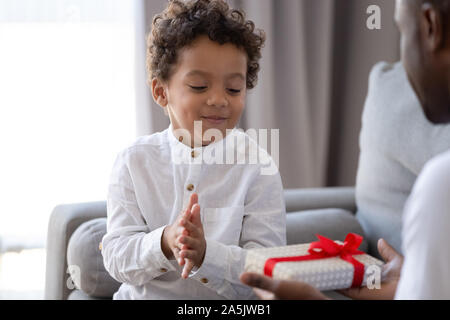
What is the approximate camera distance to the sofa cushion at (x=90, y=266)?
137 cm

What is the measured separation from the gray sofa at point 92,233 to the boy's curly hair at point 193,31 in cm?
46

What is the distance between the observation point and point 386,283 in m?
1.06

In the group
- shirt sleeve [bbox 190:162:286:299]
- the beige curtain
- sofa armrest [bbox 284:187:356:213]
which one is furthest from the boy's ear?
the beige curtain

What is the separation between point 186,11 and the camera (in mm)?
1202

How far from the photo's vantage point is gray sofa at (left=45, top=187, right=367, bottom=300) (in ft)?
4.52

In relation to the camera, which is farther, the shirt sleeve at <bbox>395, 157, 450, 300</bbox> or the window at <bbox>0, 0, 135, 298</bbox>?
the window at <bbox>0, 0, 135, 298</bbox>

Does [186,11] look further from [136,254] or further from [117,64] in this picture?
[117,64]

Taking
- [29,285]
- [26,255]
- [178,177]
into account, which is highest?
[178,177]

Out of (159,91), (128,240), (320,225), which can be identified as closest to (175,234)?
(128,240)

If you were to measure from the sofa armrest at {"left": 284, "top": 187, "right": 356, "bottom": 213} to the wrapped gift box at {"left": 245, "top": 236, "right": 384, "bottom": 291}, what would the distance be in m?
0.82

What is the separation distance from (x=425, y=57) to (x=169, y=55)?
24.0 inches

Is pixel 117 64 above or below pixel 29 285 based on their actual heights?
above

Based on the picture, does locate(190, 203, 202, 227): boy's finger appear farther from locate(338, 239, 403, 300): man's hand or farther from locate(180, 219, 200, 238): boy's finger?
locate(338, 239, 403, 300): man's hand
